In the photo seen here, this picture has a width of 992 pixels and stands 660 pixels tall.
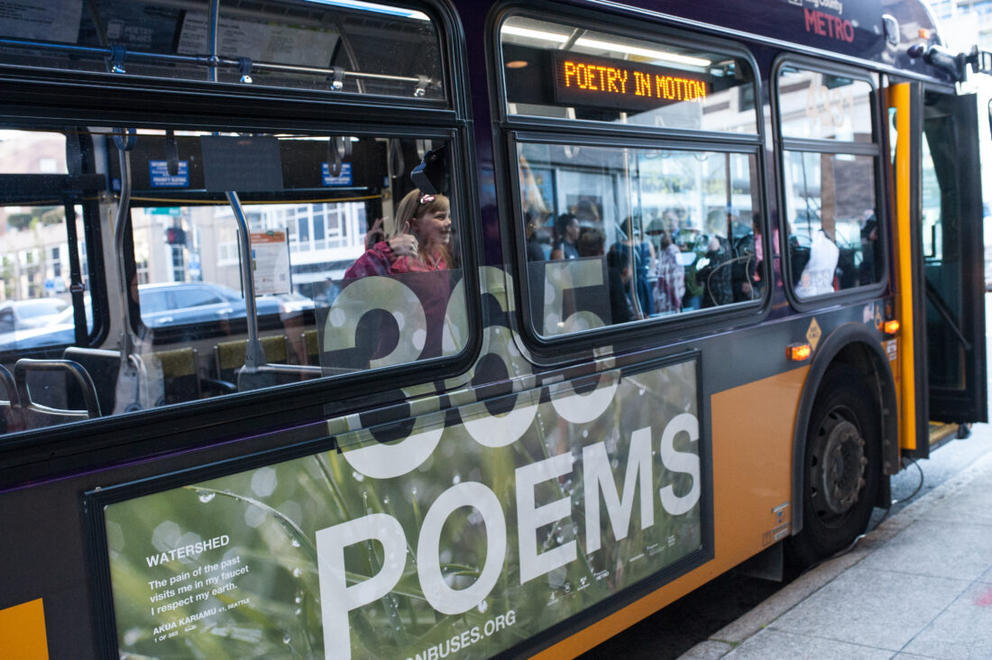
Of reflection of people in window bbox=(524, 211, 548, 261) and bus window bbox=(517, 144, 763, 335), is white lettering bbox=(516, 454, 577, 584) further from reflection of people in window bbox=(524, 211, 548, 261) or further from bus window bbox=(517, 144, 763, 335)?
reflection of people in window bbox=(524, 211, 548, 261)

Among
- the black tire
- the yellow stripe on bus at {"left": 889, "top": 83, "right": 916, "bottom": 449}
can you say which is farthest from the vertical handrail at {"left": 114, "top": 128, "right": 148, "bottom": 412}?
the yellow stripe on bus at {"left": 889, "top": 83, "right": 916, "bottom": 449}

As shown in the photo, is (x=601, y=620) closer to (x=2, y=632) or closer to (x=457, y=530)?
(x=457, y=530)

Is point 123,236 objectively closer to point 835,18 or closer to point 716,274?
point 716,274

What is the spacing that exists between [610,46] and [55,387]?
6.98 feet

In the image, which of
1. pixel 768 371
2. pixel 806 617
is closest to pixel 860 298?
pixel 768 371

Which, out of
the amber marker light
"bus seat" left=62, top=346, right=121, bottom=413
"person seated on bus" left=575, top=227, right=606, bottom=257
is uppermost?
"person seated on bus" left=575, top=227, right=606, bottom=257

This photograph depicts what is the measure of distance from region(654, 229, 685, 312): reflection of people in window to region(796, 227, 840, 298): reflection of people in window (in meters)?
0.89

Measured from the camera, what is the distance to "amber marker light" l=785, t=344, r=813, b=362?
4145 millimetres

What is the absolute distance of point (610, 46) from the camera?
129 inches

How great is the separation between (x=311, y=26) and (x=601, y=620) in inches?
83.8

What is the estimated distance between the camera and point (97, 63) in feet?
6.66

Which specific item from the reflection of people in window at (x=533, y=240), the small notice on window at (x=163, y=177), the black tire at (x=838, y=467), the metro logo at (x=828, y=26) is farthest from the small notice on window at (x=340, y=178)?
the black tire at (x=838, y=467)

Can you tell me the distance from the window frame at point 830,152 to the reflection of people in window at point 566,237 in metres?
1.13

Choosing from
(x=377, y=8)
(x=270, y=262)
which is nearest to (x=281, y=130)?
(x=377, y=8)
